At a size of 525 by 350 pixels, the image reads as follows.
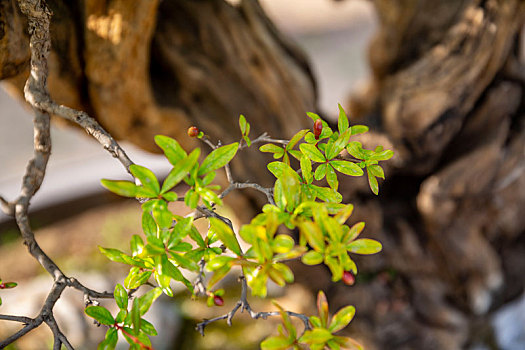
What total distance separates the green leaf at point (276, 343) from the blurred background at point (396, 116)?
71 centimetres

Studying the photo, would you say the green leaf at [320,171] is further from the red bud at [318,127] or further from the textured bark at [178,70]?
the textured bark at [178,70]

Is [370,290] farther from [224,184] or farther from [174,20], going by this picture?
[174,20]

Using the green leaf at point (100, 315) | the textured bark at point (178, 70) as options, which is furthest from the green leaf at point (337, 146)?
the textured bark at point (178, 70)

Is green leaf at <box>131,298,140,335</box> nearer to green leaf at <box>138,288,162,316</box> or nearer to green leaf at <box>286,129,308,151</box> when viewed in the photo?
green leaf at <box>138,288,162,316</box>

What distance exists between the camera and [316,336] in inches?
18.6

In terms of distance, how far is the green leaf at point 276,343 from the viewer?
18.2 inches

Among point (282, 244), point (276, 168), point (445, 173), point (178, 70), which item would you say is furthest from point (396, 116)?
point (282, 244)

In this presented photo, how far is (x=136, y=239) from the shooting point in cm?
52

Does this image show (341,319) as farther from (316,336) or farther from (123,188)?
(123,188)

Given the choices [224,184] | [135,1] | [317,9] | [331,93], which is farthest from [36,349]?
[317,9]

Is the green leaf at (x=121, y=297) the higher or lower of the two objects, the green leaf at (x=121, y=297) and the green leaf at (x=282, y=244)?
the lower

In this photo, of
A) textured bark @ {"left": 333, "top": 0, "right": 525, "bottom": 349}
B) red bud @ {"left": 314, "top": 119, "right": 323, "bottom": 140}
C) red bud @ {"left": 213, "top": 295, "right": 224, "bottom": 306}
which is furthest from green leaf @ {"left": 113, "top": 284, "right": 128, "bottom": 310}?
textured bark @ {"left": 333, "top": 0, "right": 525, "bottom": 349}

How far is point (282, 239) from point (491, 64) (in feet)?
3.36

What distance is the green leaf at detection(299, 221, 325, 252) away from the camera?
423 millimetres
